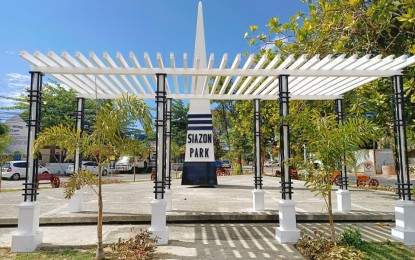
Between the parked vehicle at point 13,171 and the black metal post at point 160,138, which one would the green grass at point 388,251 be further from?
the parked vehicle at point 13,171

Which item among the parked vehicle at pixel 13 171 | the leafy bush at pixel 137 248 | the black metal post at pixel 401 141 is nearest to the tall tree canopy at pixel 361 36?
the black metal post at pixel 401 141

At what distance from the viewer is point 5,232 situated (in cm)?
661

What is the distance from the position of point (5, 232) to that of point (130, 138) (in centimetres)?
413

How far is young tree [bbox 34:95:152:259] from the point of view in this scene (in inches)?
185

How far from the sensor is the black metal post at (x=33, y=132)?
5566 millimetres

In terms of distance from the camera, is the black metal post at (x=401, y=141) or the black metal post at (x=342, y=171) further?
the black metal post at (x=342, y=171)

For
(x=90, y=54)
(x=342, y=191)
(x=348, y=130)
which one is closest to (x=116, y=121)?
(x=90, y=54)

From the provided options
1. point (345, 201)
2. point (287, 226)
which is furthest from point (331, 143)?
point (345, 201)

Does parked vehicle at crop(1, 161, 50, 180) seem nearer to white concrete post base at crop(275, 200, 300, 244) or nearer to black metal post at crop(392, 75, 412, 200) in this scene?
white concrete post base at crop(275, 200, 300, 244)

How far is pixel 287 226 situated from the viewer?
5.70 m

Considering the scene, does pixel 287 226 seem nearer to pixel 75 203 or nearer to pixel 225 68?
pixel 225 68

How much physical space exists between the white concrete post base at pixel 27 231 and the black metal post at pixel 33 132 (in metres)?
0.21

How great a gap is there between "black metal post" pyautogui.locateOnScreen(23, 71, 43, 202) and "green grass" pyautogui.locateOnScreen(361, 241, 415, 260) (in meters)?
5.93

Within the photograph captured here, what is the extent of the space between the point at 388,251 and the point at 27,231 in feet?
20.9
